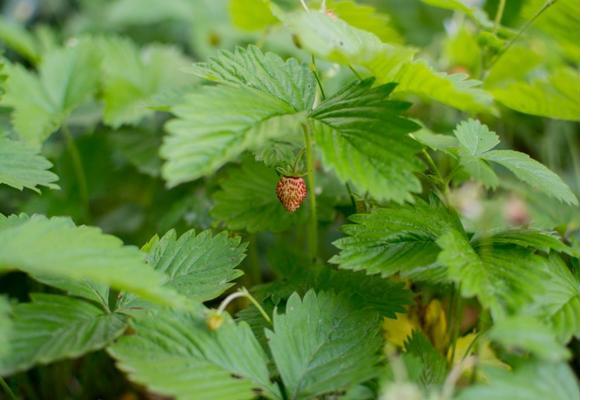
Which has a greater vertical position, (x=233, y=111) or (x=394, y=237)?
(x=233, y=111)

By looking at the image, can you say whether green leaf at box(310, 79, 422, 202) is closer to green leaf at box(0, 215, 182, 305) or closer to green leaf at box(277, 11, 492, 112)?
green leaf at box(277, 11, 492, 112)

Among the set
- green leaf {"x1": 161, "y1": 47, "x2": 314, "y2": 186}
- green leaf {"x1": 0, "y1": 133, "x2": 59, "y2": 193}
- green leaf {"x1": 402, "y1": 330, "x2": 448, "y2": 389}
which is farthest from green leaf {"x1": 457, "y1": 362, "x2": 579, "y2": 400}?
green leaf {"x1": 0, "y1": 133, "x2": 59, "y2": 193}

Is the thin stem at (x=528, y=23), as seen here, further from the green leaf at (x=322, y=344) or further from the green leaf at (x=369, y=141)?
the green leaf at (x=322, y=344)

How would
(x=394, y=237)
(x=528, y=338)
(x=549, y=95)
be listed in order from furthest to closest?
(x=549, y=95), (x=394, y=237), (x=528, y=338)

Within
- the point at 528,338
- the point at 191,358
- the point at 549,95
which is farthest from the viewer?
the point at 549,95

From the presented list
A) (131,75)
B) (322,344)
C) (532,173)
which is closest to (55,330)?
(322,344)

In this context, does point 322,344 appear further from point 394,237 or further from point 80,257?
point 80,257
